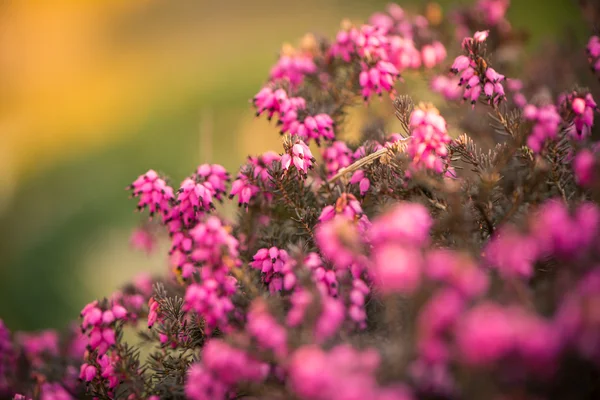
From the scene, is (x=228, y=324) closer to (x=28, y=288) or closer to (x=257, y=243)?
(x=257, y=243)

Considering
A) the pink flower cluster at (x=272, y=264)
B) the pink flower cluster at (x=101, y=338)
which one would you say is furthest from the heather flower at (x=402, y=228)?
the pink flower cluster at (x=101, y=338)

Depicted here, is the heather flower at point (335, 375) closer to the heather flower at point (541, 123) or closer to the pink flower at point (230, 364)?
the pink flower at point (230, 364)

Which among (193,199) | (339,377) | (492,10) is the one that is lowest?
(339,377)

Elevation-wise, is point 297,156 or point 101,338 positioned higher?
point 297,156

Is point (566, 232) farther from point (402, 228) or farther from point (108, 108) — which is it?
point (108, 108)

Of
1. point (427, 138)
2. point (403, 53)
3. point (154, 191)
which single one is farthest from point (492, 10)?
point (154, 191)

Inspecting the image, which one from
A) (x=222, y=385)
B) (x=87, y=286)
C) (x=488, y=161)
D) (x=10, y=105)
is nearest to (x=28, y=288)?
(x=87, y=286)

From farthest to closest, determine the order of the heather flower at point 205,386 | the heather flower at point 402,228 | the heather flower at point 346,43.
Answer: the heather flower at point 346,43
the heather flower at point 205,386
the heather flower at point 402,228

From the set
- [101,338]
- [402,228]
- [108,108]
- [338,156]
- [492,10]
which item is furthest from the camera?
[108,108]
